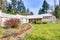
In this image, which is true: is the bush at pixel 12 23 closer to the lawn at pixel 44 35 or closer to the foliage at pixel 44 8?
the lawn at pixel 44 35

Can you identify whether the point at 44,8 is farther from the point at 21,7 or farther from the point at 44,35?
the point at 44,35

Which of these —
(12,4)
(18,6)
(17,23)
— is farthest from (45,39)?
(18,6)

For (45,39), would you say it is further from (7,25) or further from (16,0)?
(16,0)

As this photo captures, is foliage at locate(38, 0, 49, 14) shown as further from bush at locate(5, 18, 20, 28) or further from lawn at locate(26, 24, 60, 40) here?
lawn at locate(26, 24, 60, 40)

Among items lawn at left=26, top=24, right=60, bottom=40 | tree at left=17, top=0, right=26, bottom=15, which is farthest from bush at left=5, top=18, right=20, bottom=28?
tree at left=17, top=0, right=26, bottom=15

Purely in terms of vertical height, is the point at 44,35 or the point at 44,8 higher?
the point at 44,8

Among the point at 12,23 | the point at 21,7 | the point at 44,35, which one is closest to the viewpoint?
the point at 44,35

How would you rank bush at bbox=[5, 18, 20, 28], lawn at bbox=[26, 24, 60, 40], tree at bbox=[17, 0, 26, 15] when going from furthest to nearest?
tree at bbox=[17, 0, 26, 15], bush at bbox=[5, 18, 20, 28], lawn at bbox=[26, 24, 60, 40]

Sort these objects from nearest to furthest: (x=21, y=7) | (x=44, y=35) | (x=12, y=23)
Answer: (x=44, y=35) < (x=12, y=23) < (x=21, y=7)

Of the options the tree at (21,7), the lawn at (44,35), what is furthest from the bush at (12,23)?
the tree at (21,7)

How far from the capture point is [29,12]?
91125 millimetres

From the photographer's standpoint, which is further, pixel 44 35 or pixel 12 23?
pixel 12 23

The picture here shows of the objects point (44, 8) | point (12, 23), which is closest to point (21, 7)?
point (44, 8)

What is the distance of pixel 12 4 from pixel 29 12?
14.6m
